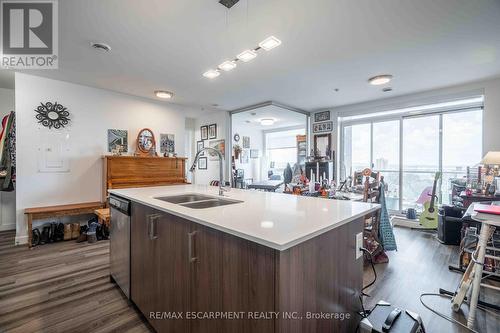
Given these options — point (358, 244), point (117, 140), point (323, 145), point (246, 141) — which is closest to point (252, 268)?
point (358, 244)

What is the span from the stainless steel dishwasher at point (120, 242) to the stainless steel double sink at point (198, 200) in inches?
14.8

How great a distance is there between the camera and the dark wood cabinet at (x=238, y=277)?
88 centimetres

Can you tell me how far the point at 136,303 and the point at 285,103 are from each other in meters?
4.62

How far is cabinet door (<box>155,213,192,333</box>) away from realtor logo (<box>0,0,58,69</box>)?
2276mm

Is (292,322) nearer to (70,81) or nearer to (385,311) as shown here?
(385,311)

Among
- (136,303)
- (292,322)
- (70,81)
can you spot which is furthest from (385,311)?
(70,81)

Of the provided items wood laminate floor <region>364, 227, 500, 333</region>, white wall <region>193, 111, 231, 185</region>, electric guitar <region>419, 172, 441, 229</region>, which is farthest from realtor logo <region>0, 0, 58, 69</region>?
electric guitar <region>419, 172, 441, 229</region>

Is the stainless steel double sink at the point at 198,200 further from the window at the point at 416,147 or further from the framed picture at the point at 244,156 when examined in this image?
the framed picture at the point at 244,156

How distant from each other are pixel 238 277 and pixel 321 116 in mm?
5528

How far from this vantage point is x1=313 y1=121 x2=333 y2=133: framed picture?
566 centimetres

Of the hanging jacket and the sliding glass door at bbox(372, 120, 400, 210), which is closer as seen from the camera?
the hanging jacket

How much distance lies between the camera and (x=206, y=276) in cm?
113

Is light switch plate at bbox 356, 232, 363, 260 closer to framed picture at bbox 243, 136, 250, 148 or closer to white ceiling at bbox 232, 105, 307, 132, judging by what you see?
white ceiling at bbox 232, 105, 307, 132

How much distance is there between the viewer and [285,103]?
5.22 metres
